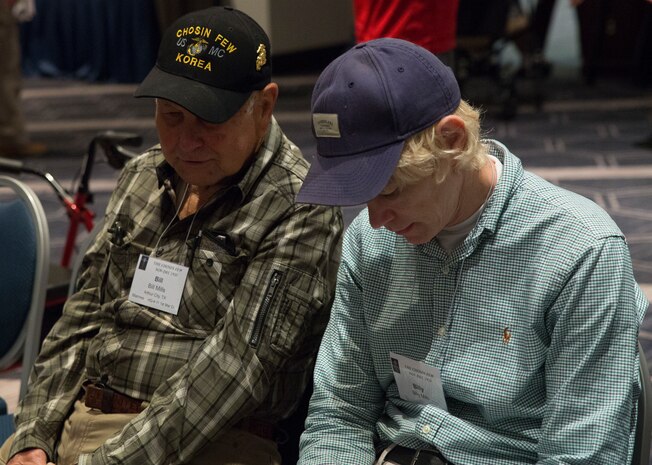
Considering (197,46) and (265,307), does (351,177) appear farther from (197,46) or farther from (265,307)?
(197,46)

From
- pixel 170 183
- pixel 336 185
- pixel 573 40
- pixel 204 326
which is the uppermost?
pixel 336 185

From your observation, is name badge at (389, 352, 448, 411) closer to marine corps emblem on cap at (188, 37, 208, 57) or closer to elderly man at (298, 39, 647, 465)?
elderly man at (298, 39, 647, 465)

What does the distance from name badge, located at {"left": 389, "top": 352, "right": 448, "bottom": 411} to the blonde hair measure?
332mm

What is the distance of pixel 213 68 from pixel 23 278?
85 centimetres

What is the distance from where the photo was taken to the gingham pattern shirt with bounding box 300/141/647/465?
4.83 feet

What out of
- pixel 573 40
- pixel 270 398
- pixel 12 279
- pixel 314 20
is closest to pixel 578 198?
pixel 270 398

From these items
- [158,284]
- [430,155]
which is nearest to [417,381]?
[430,155]

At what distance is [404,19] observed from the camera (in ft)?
11.5

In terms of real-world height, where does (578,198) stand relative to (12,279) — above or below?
above

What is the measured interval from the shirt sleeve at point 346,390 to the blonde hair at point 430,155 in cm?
30

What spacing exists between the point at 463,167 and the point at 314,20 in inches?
339

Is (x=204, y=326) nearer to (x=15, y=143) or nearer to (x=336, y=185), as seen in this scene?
(x=336, y=185)

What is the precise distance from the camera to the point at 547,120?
7.25 meters

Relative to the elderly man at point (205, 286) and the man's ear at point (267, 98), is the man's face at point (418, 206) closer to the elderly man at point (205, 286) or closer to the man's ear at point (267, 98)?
the elderly man at point (205, 286)
